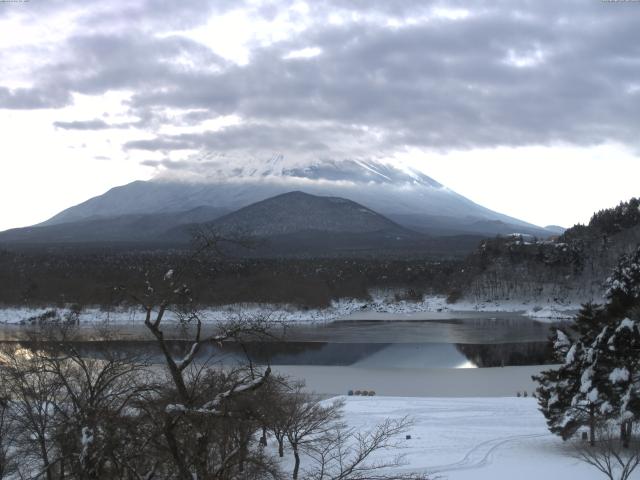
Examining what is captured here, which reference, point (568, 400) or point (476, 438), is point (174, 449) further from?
point (476, 438)

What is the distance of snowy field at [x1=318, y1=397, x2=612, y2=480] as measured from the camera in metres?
18.6

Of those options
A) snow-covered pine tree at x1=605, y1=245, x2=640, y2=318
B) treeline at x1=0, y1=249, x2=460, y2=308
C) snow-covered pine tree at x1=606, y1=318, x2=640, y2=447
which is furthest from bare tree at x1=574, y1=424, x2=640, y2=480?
treeline at x1=0, y1=249, x2=460, y2=308

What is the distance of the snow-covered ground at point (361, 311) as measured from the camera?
232ft

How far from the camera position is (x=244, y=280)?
89.6 meters

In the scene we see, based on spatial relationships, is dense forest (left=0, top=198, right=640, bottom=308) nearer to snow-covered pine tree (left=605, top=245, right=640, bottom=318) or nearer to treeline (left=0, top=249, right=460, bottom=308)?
treeline (left=0, top=249, right=460, bottom=308)

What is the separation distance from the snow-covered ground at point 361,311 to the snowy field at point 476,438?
34982mm

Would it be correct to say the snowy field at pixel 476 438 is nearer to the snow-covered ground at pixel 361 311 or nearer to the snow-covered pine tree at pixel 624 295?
the snow-covered pine tree at pixel 624 295

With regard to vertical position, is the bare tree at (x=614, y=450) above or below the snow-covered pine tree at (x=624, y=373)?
below

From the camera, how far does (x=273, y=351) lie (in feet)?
155

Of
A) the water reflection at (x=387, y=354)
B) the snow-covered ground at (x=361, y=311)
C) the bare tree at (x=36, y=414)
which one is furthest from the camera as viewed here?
the snow-covered ground at (x=361, y=311)

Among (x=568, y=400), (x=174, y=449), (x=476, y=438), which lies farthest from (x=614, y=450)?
(x=174, y=449)

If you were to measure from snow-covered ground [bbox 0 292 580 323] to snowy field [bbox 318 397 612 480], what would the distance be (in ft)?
115

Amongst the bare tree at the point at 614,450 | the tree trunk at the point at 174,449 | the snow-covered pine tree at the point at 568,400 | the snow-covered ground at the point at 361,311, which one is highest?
the tree trunk at the point at 174,449

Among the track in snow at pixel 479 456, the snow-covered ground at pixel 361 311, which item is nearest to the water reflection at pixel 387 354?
the snow-covered ground at pixel 361 311
